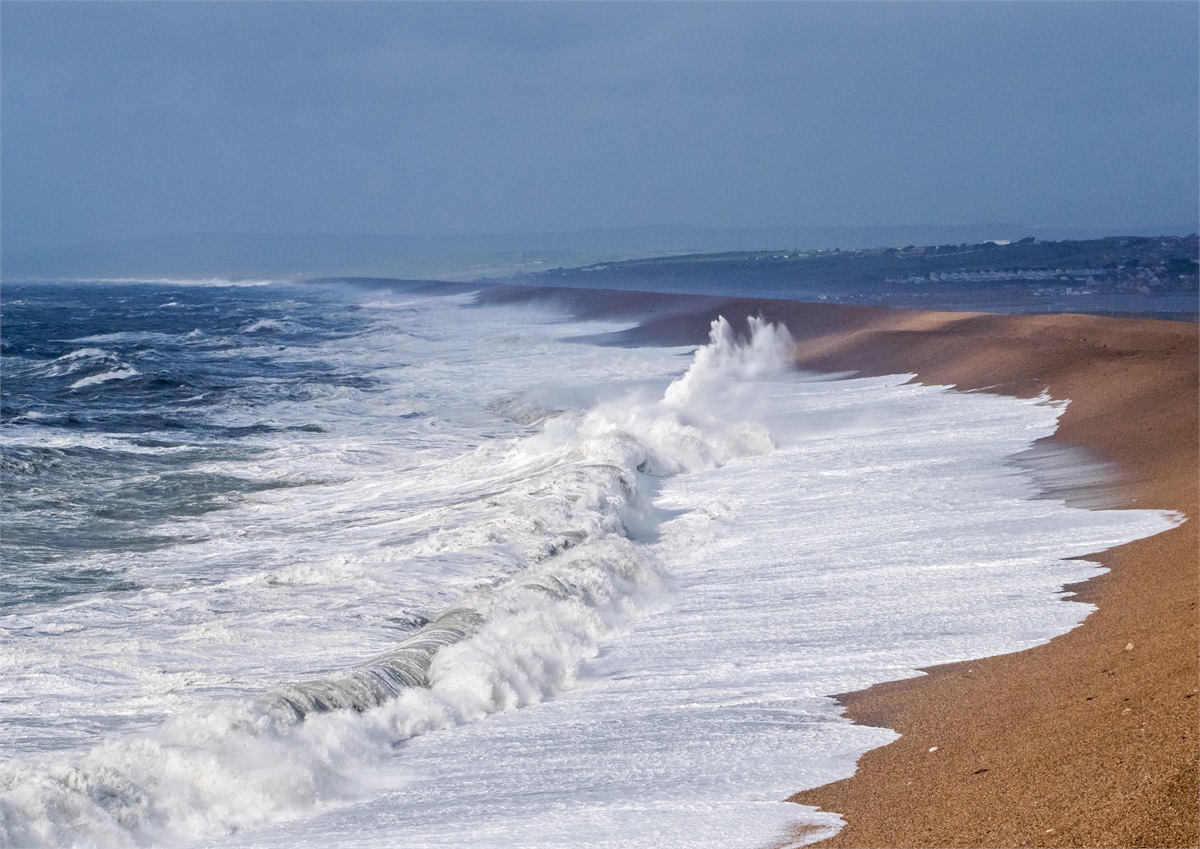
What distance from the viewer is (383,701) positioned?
6.78 meters

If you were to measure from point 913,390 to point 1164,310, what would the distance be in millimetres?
18099

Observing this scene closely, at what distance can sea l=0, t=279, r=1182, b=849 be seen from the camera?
554 cm

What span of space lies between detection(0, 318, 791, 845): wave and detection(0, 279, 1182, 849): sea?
21mm

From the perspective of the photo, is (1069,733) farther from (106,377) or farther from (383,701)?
(106,377)

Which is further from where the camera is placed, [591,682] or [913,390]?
[913,390]

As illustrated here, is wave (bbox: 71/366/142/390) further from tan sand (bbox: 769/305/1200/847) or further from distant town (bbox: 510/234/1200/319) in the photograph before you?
distant town (bbox: 510/234/1200/319)

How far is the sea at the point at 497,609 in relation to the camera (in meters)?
5.54

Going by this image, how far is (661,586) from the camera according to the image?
31.6ft

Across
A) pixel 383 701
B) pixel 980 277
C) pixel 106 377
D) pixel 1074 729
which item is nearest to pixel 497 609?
pixel 383 701

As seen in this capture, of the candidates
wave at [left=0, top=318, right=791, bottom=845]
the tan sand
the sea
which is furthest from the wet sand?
wave at [left=0, top=318, right=791, bottom=845]

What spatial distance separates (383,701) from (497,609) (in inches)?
74.9

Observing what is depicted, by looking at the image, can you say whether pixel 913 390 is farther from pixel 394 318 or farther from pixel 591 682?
pixel 394 318

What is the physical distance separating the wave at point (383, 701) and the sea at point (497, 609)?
21mm

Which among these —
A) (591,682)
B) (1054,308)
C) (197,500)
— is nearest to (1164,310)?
(1054,308)
